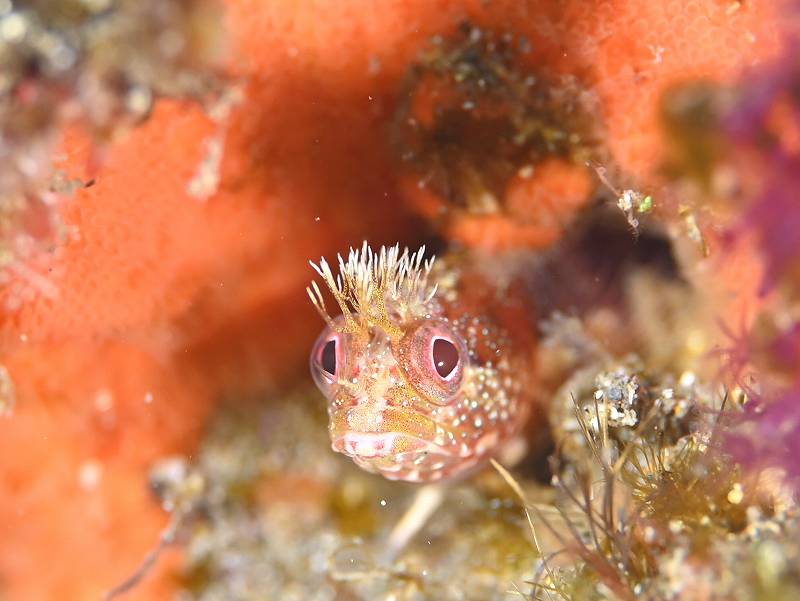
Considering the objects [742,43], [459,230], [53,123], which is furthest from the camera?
[459,230]

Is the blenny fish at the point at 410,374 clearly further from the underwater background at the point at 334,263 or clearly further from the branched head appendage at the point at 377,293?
the underwater background at the point at 334,263

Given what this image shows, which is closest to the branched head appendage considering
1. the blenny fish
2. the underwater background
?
the blenny fish

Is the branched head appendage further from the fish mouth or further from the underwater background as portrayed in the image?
the underwater background

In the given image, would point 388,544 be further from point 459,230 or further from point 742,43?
point 742,43

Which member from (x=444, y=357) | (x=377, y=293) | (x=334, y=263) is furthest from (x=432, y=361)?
(x=334, y=263)

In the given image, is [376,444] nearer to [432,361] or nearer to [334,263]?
[432,361]

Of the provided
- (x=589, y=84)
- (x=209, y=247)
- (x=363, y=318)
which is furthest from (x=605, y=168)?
(x=209, y=247)
